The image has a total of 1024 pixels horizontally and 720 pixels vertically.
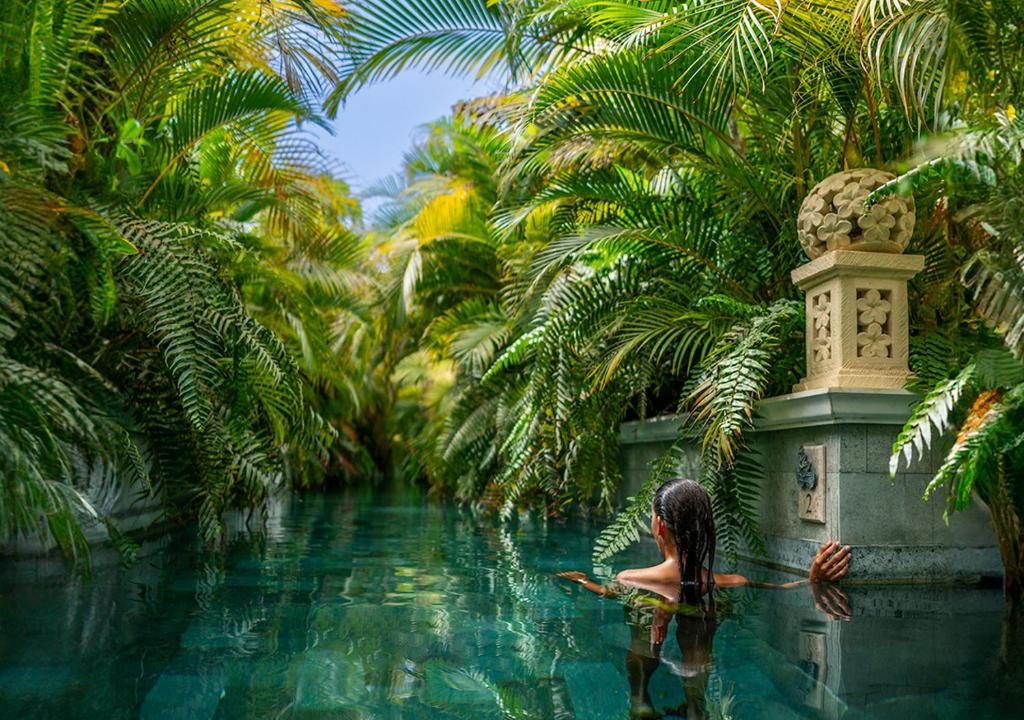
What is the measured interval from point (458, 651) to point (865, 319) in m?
3.02

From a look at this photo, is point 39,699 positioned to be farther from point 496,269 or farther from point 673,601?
point 496,269

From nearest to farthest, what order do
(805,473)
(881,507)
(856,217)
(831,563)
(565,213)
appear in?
(831,563) → (881,507) → (856,217) → (805,473) → (565,213)

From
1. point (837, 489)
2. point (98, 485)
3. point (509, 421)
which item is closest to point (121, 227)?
point (98, 485)

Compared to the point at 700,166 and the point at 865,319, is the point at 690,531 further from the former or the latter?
the point at 700,166

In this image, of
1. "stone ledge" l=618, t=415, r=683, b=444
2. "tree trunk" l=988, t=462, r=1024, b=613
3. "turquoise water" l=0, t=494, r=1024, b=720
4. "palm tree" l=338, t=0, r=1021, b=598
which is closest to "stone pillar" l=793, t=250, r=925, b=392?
"palm tree" l=338, t=0, r=1021, b=598

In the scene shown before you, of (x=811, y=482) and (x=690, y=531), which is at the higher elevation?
(x=811, y=482)

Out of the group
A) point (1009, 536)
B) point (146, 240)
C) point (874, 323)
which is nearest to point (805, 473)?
point (874, 323)

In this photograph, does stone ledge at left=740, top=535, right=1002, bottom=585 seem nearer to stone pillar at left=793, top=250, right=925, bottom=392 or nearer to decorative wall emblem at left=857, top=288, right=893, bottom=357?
stone pillar at left=793, top=250, right=925, bottom=392

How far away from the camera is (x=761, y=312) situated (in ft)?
19.8

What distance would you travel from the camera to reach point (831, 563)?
16.7 ft

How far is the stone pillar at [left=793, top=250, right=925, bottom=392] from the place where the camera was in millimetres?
5309

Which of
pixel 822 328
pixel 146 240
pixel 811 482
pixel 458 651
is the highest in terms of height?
pixel 146 240

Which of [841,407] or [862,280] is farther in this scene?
[862,280]

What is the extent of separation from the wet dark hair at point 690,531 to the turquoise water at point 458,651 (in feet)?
0.75
